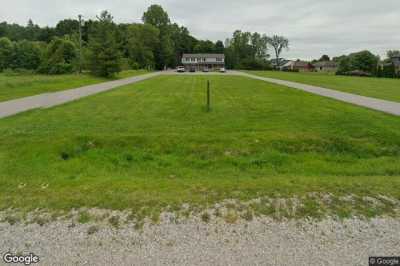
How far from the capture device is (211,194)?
403 cm

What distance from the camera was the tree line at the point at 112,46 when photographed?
32.5m

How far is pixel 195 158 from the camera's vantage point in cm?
615

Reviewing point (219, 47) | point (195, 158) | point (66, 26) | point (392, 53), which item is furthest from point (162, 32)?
point (195, 158)

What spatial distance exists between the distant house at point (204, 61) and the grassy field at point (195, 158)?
81.6 metres

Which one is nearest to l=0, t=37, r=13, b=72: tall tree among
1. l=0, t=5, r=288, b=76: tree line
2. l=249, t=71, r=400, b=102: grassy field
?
l=0, t=5, r=288, b=76: tree line

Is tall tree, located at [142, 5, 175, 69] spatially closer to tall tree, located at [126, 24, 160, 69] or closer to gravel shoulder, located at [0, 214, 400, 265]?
tall tree, located at [126, 24, 160, 69]

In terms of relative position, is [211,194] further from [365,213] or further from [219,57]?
[219,57]

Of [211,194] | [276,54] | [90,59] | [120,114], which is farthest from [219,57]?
[211,194]

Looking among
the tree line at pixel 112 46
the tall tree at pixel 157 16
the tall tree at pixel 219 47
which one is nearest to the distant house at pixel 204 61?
the tree line at pixel 112 46

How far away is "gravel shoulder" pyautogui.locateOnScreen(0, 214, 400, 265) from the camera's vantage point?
8.57 feet

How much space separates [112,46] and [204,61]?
60090mm

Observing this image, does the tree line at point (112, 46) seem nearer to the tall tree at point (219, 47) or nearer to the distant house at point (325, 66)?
the tall tree at point (219, 47)

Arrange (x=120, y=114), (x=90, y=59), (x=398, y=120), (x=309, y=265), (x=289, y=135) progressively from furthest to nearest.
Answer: (x=90, y=59), (x=120, y=114), (x=398, y=120), (x=289, y=135), (x=309, y=265)

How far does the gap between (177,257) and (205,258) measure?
0.28 meters
